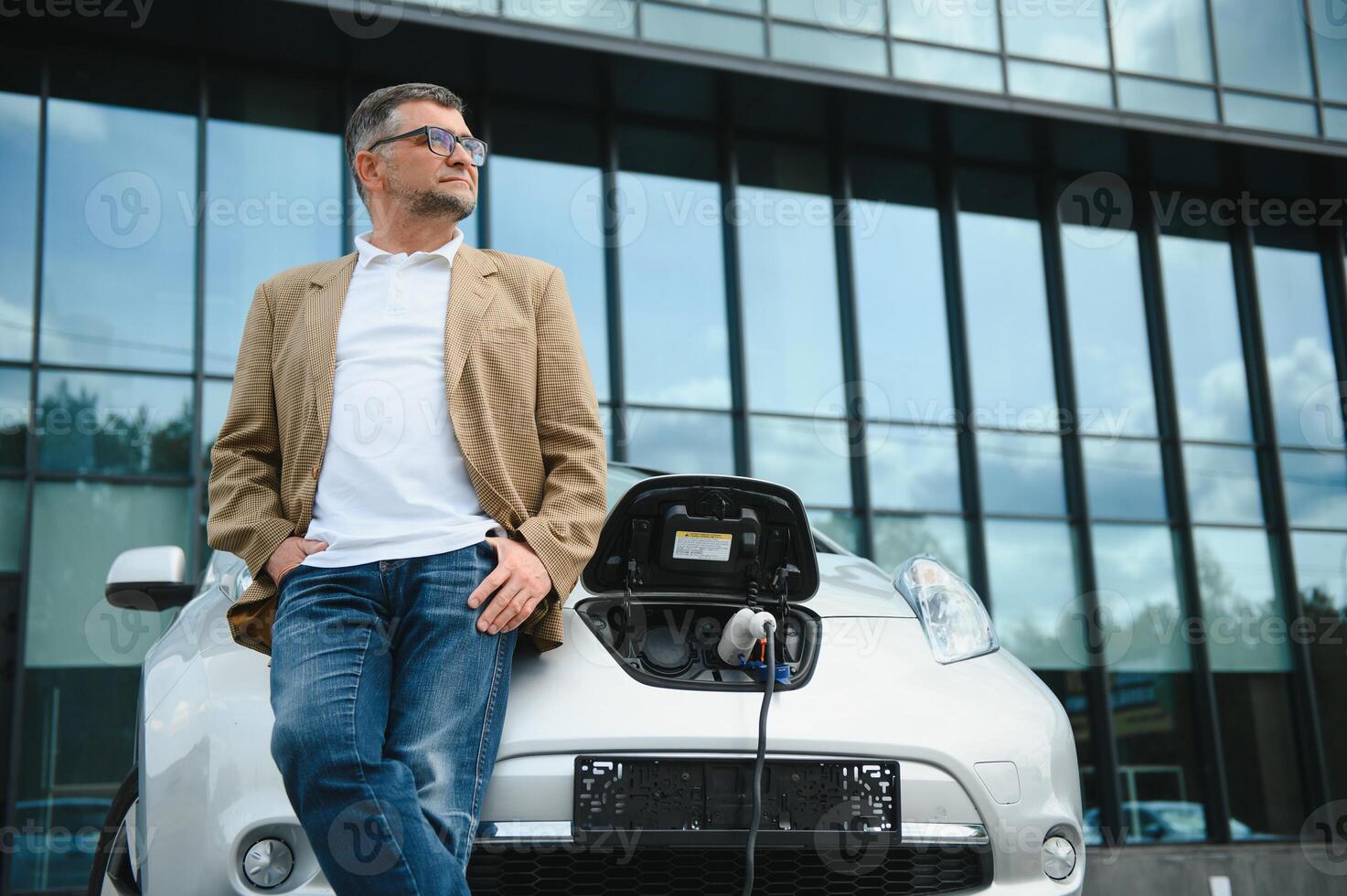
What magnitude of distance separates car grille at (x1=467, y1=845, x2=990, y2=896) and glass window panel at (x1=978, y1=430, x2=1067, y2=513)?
904 centimetres

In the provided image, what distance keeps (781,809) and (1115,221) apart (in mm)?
11775

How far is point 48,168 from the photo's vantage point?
9.19 metres

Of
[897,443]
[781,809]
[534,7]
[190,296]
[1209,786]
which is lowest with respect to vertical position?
[1209,786]

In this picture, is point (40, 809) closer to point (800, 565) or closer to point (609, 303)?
point (609, 303)

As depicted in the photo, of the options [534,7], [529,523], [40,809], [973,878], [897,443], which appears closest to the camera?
[529,523]

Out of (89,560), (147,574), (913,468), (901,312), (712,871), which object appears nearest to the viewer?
(712,871)

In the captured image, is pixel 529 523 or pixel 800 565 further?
pixel 800 565

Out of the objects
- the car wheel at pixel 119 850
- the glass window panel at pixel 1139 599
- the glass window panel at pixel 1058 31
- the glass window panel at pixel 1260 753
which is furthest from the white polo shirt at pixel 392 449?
the glass window panel at pixel 1260 753

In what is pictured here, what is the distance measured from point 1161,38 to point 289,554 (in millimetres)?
12163

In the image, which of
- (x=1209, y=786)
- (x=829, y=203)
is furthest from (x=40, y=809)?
(x=1209, y=786)

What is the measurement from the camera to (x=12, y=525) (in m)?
8.46

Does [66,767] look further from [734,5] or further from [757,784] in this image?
[734,5]

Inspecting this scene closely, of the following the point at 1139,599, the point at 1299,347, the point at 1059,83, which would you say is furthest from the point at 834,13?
the point at 1299,347

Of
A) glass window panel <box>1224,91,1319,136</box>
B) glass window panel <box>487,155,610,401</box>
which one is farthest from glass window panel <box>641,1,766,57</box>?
glass window panel <box>1224,91,1319,136</box>
